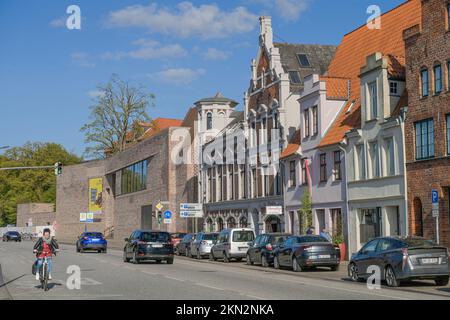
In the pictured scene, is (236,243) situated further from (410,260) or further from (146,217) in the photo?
(146,217)

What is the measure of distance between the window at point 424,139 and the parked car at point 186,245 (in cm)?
1811

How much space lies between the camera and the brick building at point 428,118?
27516mm

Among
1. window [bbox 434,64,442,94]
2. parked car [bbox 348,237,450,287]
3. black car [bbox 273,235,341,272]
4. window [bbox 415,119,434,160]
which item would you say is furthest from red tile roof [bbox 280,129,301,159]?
parked car [bbox 348,237,450,287]

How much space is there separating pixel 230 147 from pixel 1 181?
90.4 m

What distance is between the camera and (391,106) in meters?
31.9

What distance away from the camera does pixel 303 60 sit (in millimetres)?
48719

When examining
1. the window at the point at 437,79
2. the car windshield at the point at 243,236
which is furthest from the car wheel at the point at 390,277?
the car windshield at the point at 243,236

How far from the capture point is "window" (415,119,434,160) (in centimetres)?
2833

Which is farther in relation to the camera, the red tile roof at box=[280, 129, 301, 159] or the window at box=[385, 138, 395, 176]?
the red tile roof at box=[280, 129, 301, 159]

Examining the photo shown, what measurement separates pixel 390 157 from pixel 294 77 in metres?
16.4

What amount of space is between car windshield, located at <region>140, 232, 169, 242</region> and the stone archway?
11.3 meters

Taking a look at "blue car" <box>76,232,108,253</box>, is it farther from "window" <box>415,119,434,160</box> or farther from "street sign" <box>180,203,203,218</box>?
"window" <box>415,119,434,160</box>

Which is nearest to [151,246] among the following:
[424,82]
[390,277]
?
[424,82]

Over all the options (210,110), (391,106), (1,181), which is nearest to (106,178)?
(210,110)
